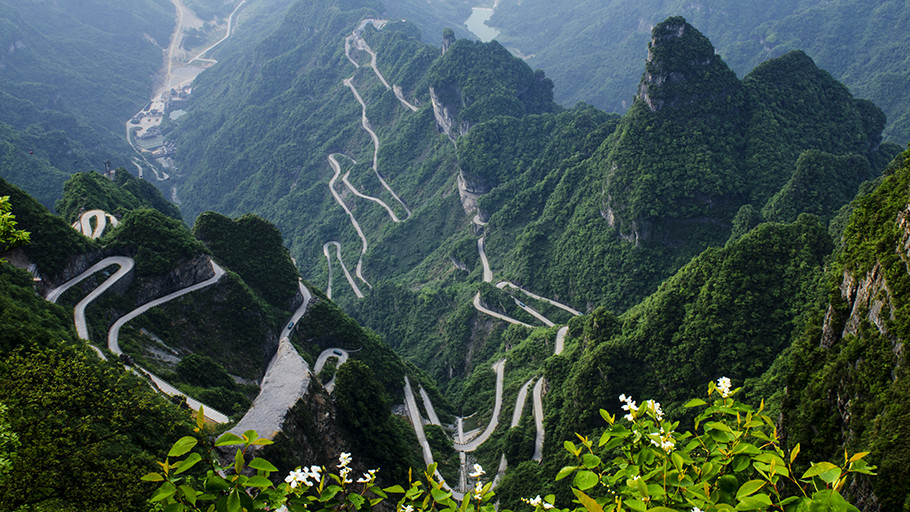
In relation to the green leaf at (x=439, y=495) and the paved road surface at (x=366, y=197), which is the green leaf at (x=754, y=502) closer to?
the green leaf at (x=439, y=495)

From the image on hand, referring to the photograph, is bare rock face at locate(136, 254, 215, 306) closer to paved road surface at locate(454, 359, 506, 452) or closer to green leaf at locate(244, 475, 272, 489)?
paved road surface at locate(454, 359, 506, 452)

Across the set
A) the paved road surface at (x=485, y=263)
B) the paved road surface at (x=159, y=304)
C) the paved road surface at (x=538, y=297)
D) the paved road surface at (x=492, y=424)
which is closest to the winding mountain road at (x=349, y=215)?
the paved road surface at (x=485, y=263)

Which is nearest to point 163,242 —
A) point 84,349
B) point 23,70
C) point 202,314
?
point 202,314

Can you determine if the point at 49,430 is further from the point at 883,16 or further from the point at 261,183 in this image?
the point at 883,16

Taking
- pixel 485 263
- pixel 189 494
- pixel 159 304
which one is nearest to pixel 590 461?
pixel 189 494

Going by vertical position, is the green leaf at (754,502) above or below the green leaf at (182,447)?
above

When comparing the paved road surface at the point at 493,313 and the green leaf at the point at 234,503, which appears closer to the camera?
the green leaf at the point at 234,503

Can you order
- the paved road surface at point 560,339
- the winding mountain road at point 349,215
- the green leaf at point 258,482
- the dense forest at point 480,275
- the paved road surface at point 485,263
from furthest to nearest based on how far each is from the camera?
1. the winding mountain road at point 349,215
2. the paved road surface at point 485,263
3. the paved road surface at point 560,339
4. the dense forest at point 480,275
5. the green leaf at point 258,482

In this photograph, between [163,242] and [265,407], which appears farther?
[163,242]
